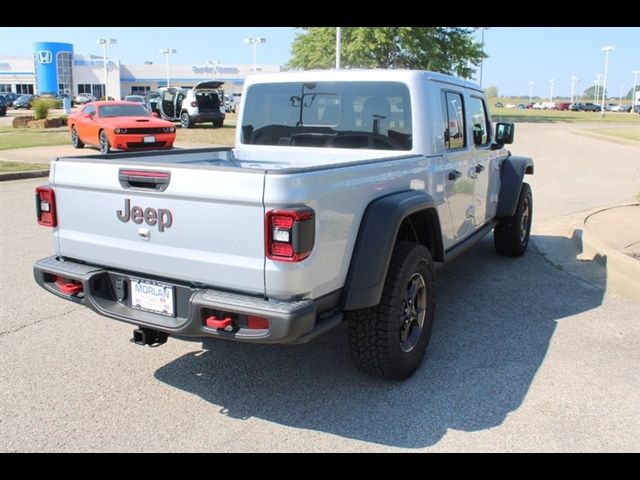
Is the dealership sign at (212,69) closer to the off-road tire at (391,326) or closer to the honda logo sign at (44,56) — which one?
the honda logo sign at (44,56)

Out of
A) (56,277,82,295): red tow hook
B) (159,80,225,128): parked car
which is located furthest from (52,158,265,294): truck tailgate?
(159,80,225,128): parked car

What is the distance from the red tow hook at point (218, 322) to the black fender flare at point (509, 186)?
165 inches

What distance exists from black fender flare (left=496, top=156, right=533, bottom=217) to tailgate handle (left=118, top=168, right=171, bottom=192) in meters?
4.23

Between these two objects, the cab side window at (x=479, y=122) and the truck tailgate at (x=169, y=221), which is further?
the cab side window at (x=479, y=122)

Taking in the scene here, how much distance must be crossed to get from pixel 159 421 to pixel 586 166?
16399mm

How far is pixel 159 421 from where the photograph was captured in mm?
3479

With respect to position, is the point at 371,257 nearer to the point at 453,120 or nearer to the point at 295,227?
the point at 295,227

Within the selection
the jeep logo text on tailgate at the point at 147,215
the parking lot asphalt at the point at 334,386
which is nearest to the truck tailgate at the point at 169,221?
the jeep logo text on tailgate at the point at 147,215

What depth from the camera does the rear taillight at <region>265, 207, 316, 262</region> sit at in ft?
9.89

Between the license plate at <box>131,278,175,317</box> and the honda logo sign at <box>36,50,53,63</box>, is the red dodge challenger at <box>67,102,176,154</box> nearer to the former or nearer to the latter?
the license plate at <box>131,278,175,317</box>

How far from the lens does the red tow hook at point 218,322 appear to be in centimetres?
318
